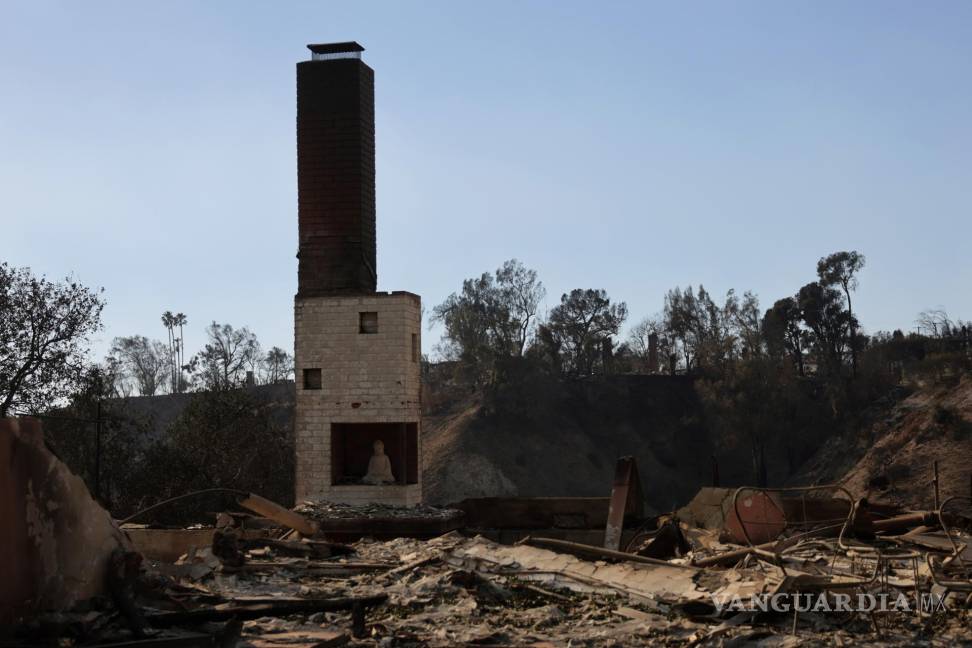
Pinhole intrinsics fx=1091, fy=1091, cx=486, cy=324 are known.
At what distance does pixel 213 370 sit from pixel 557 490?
20.7 meters

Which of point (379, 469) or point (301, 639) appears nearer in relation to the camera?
point (301, 639)

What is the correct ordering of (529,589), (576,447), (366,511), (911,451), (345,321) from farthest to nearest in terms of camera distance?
(576,447), (911,451), (345,321), (366,511), (529,589)

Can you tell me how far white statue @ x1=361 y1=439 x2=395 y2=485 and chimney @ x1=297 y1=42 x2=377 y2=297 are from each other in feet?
10.7

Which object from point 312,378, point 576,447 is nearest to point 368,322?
point 312,378

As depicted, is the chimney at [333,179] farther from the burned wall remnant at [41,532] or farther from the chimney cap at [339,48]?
the burned wall remnant at [41,532]

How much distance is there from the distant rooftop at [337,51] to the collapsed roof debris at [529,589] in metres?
12.0

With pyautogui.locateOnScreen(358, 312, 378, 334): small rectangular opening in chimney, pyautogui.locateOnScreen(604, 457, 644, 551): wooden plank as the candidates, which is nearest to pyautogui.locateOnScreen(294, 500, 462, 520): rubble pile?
pyautogui.locateOnScreen(358, 312, 378, 334): small rectangular opening in chimney

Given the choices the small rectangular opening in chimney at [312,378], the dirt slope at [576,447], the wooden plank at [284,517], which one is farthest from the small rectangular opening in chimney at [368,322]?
the dirt slope at [576,447]

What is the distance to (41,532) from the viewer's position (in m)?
8.96

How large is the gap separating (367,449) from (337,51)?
830 centimetres

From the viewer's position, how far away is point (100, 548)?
31.0 ft

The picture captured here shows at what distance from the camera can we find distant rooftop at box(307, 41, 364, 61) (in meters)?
22.7

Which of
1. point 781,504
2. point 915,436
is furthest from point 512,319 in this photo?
point 781,504

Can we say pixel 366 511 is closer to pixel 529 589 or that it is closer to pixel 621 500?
A: pixel 621 500
